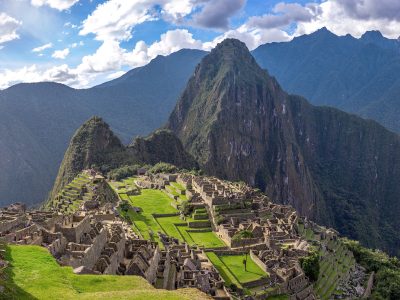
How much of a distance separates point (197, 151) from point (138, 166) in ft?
253

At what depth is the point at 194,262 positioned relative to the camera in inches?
1442

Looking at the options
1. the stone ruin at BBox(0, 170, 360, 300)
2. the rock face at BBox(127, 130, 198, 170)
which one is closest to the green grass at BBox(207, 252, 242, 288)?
the stone ruin at BBox(0, 170, 360, 300)

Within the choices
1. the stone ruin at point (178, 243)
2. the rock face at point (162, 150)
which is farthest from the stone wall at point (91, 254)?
the rock face at point (162, 150)

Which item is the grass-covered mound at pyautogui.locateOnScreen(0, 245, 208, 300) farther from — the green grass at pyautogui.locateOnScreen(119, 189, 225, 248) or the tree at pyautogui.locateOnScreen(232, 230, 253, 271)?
the tree at pyautogui.locateOnScreen(232, 230, 253, 271)

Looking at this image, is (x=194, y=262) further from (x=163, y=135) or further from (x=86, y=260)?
(x=163, y=135)

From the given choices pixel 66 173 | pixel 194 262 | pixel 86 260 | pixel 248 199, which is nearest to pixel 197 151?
pixel 66 173

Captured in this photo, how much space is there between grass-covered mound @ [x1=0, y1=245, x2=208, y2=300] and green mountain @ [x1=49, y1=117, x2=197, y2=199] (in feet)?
283

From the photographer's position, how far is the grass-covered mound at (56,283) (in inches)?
685

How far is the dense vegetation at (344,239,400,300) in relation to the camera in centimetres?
5153

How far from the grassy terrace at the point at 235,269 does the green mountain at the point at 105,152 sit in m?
66.5

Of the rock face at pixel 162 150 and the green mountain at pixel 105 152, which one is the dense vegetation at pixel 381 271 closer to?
the green mountain at pixel 105 152

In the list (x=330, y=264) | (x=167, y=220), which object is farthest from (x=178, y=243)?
(x=330, y=264)

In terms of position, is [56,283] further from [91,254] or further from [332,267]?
[332,267]

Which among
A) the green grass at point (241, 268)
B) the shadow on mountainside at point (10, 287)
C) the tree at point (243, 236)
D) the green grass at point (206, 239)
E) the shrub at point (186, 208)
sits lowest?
the green grass at point (241, 268)
